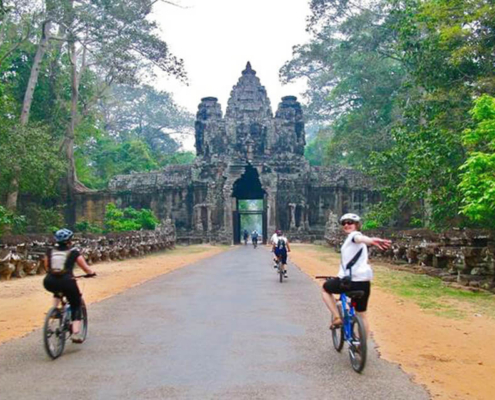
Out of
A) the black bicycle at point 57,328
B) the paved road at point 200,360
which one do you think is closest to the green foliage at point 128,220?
the paved road at point 200,360

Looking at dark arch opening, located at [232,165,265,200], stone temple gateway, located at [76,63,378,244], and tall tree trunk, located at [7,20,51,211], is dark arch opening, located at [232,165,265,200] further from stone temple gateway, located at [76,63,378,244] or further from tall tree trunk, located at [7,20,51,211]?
Answer: tall tree trunk, located at [7,20,51,211]

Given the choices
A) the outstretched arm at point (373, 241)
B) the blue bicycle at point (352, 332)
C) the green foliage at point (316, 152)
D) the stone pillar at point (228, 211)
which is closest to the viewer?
the blue bicycle at point (352, 332)

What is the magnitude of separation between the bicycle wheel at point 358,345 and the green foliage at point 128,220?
95.6 feet

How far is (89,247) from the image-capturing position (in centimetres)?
2264

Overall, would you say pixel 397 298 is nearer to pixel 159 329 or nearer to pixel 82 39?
pixel 159 329

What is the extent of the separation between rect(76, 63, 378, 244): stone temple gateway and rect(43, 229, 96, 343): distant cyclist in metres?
33.8

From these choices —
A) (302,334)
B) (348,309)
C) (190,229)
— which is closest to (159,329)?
(302,334)

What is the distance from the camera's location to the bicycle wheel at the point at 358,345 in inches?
225

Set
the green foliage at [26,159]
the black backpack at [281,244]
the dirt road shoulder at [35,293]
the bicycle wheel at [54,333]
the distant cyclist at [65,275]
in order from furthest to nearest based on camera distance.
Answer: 1. the green foliage at [26,159]
2. the black backpack at [281,244]
3. the dirt road shoulder at [35,293]
4. the distant cyclist at [65,275]
5. the bicycle wheel at [54,333]

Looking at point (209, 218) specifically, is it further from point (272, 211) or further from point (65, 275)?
point (65, 275)

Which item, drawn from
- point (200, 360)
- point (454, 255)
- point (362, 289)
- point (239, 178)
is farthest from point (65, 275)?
point (239, 178)

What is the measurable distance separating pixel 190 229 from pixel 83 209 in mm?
8059

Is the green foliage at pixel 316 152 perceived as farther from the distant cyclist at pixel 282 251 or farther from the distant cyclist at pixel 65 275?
the distant cyclist at pixel 65 275

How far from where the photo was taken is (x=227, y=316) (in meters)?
9.21
